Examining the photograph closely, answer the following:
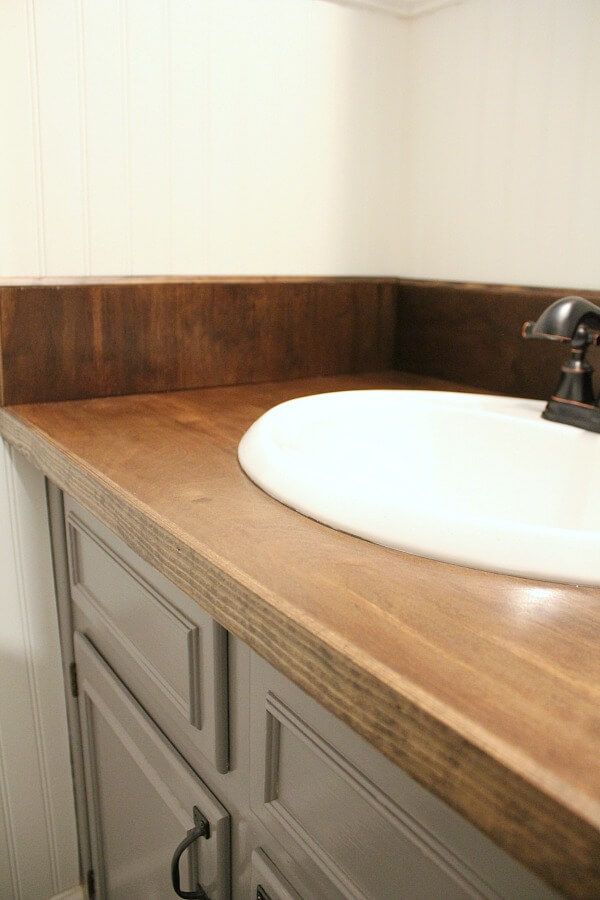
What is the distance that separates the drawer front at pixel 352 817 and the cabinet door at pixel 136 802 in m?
0.12

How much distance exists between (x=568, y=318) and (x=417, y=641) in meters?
0.46

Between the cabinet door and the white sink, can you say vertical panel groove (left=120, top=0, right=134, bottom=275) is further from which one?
the cabinet door

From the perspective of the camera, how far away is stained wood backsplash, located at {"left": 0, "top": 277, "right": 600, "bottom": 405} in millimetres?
910

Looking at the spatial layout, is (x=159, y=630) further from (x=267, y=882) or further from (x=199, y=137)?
(x=199, y=137)

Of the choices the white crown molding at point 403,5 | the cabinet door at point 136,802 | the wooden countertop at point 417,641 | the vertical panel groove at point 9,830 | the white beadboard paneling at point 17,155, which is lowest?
the vertical panel groove at point 9,830

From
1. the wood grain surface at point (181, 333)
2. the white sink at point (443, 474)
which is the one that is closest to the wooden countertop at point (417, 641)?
the white sink at point (443, 474)

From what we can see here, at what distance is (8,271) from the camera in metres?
0.88

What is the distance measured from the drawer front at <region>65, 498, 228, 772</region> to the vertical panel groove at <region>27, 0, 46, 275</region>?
0.32 m

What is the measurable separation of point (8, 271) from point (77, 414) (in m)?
0.19

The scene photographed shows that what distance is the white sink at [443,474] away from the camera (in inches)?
17.7

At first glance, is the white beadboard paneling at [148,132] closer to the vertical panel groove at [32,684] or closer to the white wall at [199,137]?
the white wall at [199,137]

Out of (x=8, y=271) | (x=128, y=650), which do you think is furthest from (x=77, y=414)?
(x=128, y=650)

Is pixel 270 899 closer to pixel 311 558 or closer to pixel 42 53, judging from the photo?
pixel 311 558

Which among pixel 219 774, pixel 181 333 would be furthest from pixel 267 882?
pixel 181 333
